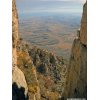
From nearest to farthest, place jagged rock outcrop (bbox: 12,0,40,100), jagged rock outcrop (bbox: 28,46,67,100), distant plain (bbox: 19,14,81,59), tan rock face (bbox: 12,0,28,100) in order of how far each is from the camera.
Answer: tan rock face (bbox: 12,0,28,100)
jagged rock outcrop (bbox: 12,0,40,100)
distant plain (bbox: 19,14,81,59)
jagged rock outcrop (bbox: 28,46,67,100)

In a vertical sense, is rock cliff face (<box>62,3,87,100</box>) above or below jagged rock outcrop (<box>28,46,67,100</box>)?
above

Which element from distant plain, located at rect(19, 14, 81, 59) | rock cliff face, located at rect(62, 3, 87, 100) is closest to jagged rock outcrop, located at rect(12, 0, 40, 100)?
rock cliff face, located at rect(62, 3, 87, 100)

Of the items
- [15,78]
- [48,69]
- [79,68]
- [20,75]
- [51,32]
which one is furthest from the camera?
[48,69]

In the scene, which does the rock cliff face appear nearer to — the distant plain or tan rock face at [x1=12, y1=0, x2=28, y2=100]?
tan rock face at [x1=12, y1=0, x2=28, y2=100]

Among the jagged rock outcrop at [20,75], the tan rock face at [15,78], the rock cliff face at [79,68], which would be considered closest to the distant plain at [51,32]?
the jagged rock outcrop at [20,75]

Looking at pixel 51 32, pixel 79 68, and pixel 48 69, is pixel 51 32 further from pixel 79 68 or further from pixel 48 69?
pixel 79 68

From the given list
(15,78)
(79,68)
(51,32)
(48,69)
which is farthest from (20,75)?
(48,69)

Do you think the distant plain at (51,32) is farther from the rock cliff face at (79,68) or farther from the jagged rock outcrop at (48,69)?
the rock cliff face at (79,68)
